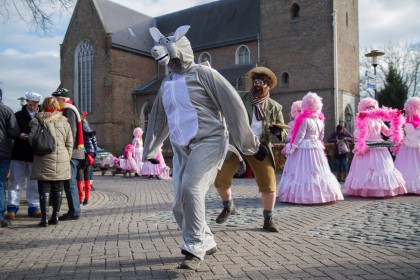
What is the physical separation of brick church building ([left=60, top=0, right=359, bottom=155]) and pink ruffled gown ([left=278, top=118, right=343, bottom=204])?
16.1 m

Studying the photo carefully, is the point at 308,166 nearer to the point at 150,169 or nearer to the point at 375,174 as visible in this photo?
the point at 375,174

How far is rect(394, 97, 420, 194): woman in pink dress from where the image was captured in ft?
31.8

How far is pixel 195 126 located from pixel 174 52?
0.72m

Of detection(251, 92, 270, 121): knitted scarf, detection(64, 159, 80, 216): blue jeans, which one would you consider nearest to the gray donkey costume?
A: detection(251, 92, 270, 121): knitted scarf

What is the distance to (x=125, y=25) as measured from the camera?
37906 millimetres

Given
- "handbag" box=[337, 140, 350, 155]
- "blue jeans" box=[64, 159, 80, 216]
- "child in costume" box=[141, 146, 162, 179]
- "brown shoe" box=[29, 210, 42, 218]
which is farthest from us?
"child in costume" box=[141, 146, 162, 179]

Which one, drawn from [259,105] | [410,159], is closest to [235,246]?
[259,105]

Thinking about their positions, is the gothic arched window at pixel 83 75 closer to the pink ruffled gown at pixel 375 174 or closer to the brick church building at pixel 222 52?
the brick church building at pixel 222 52

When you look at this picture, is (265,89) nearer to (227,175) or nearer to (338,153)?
(227,175)

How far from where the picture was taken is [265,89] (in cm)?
568

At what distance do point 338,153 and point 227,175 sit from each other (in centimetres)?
881

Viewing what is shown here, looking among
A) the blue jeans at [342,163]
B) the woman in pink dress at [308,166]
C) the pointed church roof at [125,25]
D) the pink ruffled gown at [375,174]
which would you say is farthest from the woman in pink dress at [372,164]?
the pointed church roof at [125,25]

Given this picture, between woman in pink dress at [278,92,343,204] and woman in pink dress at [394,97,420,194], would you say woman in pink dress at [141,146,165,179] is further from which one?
woman in pink dress at [394,97,420,194]

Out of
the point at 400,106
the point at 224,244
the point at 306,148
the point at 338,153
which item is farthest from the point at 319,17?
the point at 224,244
